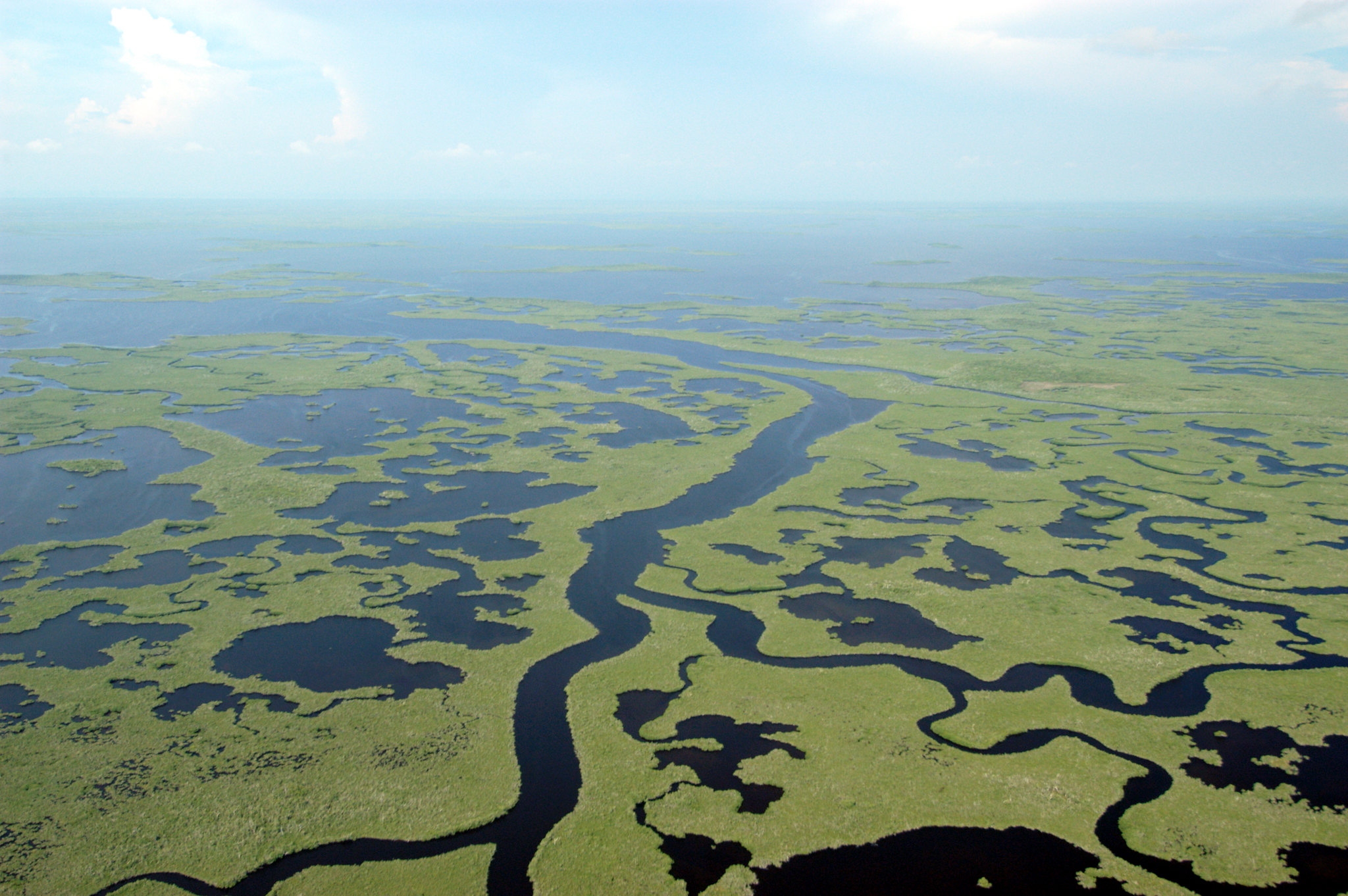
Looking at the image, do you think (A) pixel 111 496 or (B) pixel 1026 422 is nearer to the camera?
(A) pixel 111 496

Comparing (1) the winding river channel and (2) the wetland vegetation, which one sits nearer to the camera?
(1) the winding river channel

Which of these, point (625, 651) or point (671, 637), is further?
point (671, 637)

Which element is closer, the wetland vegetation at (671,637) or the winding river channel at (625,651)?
the winding river channel at (625,651)

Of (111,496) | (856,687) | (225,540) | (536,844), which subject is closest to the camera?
(536,844)

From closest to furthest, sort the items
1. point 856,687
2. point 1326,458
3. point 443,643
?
point 856,687, point 443,643, point 1326,458

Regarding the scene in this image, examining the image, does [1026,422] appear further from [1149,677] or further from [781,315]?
[781,315]

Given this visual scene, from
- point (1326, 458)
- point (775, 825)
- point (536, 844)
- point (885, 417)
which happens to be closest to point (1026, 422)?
point (885, 417)

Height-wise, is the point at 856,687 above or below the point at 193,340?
below

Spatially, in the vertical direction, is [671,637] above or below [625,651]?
above
